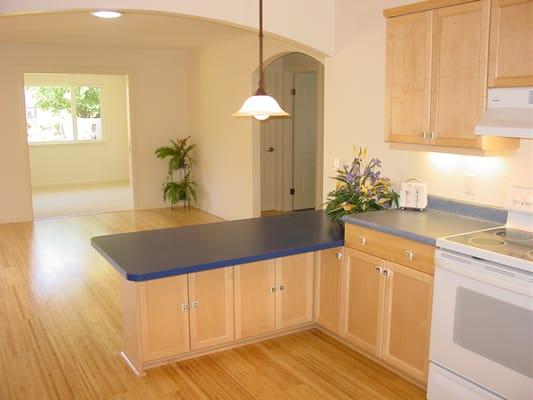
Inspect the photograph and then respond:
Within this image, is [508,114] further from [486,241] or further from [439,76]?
[486,241]

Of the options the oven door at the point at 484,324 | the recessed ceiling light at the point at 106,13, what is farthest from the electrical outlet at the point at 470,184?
the recessed ceiling light at the point at 106,13

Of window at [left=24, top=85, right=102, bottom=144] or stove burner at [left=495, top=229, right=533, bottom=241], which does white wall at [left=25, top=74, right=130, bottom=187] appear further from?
stove burner at [left=495, top=229, right=533, bottom=241]

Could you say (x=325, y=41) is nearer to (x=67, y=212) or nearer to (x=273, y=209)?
(x=273, y=209)

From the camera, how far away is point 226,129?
25.2 feet

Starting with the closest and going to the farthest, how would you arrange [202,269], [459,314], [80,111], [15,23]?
1. [459,314]
2. [202,269]
3. [15,23]
4. [80,111]

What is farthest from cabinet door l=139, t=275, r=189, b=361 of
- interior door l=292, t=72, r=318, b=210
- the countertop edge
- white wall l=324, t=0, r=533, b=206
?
interior door l=292, t=72, r=318, b=210

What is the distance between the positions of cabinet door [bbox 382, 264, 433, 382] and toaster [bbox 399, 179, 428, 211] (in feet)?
2.12

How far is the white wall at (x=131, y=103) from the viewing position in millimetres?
7785

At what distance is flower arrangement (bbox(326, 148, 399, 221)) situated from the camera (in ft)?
12.4

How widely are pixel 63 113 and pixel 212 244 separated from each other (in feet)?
30.2

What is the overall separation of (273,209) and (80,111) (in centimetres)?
555

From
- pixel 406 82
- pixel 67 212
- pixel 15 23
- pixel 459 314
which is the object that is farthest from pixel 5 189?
pixel 459 314

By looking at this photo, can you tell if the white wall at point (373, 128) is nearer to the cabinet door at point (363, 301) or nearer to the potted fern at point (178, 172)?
the cabinet door at point (363, 301)

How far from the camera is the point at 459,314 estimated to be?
9.15 ft
